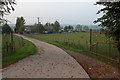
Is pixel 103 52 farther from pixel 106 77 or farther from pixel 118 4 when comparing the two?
pixel 106 77

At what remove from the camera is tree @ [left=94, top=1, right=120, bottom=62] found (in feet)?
30.9

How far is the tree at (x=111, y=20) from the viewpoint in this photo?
30.9 feet

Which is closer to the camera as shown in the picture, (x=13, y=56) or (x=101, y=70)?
(x=101, y=70)

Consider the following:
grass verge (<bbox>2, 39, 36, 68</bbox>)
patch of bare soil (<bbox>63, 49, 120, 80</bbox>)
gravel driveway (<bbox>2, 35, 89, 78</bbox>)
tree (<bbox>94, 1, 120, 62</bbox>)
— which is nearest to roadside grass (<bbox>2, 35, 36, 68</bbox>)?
grass verge (<bbox>2, 39, 36, 68</bbox>)

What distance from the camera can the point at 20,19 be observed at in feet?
252

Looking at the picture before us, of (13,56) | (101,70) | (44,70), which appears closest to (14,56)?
(13,56)

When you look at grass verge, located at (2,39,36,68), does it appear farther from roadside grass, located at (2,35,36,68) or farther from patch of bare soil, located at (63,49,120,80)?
patch of bare soil, located at (63,49,120,80)

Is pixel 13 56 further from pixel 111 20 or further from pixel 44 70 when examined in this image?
pixel 111 20

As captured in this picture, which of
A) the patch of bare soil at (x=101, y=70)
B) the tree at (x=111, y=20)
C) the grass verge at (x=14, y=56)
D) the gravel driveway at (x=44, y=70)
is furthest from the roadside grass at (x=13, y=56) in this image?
the tree at (x=111, y=20)

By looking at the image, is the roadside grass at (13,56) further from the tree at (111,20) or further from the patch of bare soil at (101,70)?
the tree at (111,20)

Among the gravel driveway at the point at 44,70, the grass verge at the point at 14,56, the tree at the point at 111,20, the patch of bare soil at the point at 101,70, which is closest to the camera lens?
the gravel driveway at the point at 44,70

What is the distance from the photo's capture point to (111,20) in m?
9.73

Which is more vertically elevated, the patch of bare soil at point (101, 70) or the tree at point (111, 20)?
the tree at point (111, 20)

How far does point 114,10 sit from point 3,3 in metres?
7.01
